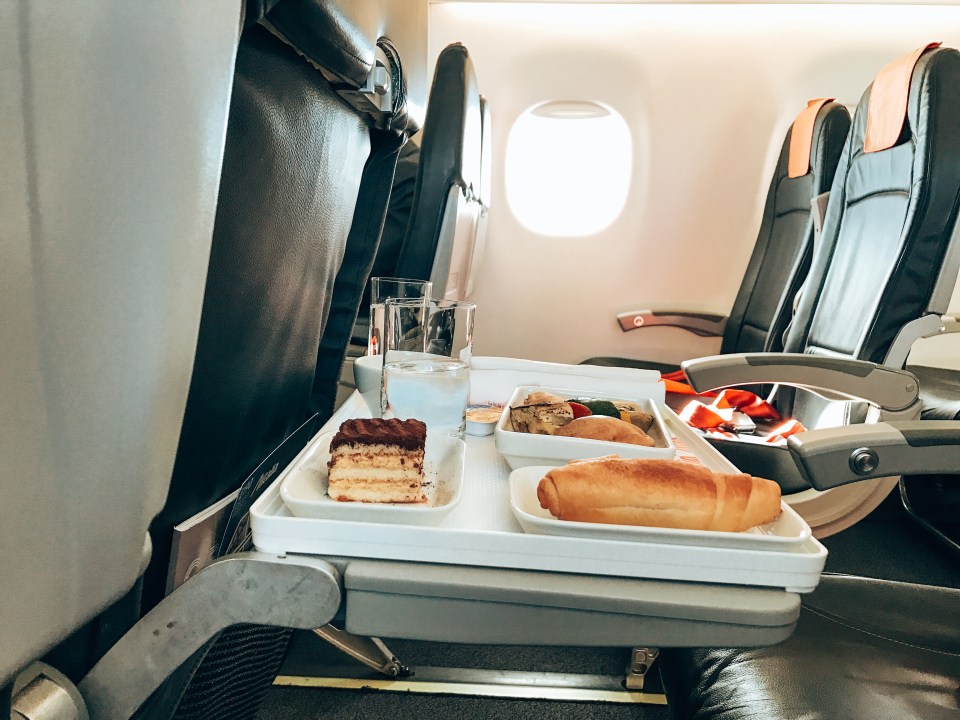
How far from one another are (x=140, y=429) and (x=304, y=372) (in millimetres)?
365

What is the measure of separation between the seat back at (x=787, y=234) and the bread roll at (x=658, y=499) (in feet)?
5.90

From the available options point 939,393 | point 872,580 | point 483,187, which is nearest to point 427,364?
point 872,580

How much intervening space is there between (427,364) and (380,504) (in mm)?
249

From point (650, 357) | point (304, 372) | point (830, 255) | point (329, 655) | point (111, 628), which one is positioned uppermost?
point (830, 255)

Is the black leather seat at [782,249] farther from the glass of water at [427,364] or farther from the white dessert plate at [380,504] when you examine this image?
the white dessert plate at [380,504]

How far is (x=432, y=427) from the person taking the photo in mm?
665

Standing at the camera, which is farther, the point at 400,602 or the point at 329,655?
the point at 329,655

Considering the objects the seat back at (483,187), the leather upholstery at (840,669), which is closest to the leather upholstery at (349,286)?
the leather upholstery at (840,669)

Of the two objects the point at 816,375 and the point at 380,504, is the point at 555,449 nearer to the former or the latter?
the point at 380,504

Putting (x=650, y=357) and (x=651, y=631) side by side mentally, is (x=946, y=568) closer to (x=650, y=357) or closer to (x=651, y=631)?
(x=650, y=357)

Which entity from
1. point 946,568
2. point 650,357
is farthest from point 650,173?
point 946,568

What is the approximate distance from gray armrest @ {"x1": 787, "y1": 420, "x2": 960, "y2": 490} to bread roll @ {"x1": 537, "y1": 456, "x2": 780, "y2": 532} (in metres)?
0.27

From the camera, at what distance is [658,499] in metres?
0.45

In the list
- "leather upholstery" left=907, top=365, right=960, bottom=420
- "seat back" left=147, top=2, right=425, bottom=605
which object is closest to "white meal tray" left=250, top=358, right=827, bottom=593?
"seat back" left=147, top=2, right=425, bottom=605
